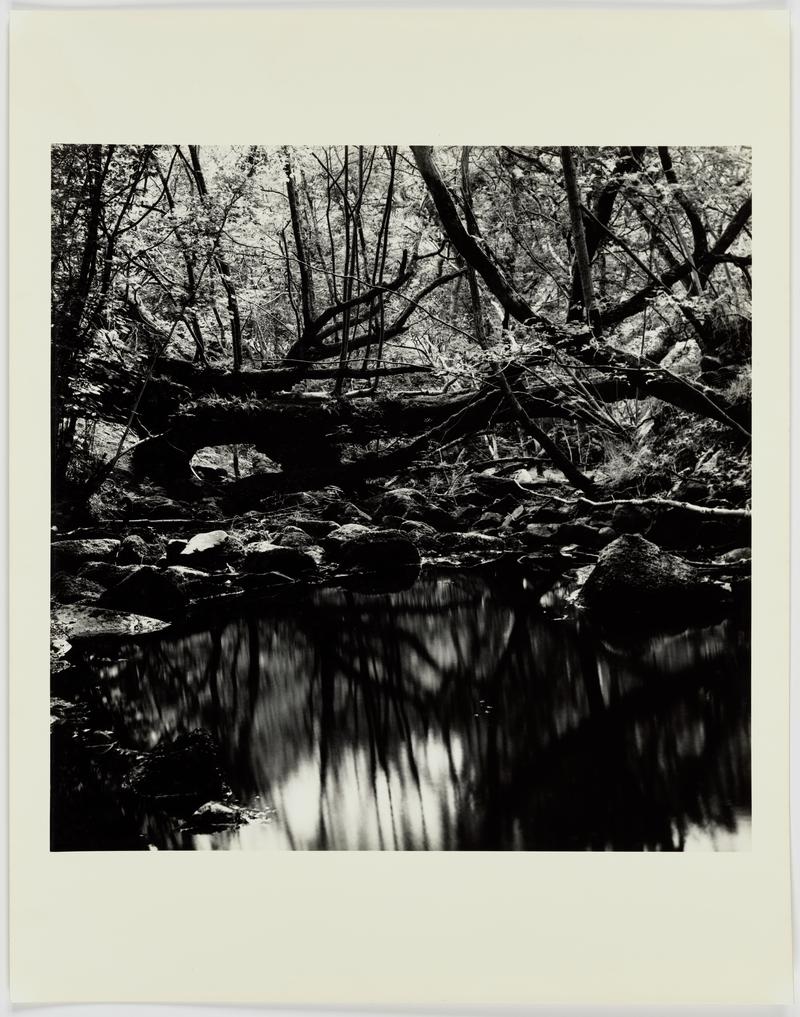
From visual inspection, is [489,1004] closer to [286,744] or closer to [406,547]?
[286,744]

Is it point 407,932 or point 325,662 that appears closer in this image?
point 407,932

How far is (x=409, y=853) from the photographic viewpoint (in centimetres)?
216

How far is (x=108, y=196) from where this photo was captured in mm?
2260

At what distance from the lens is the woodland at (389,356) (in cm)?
226

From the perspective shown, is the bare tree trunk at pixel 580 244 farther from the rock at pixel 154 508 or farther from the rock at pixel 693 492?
the rock at pixel 154 508

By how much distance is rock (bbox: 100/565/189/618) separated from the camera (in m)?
2.29

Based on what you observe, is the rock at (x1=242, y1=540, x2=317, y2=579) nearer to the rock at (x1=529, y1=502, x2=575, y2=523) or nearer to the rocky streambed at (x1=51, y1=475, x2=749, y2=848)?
the rocky streambed at (x1=51, y1=475, x2=749, y2=848)

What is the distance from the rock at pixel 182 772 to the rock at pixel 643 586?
1248 millimetres

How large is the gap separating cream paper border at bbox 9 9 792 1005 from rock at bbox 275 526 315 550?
0.72m

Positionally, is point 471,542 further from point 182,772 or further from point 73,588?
point 73,588

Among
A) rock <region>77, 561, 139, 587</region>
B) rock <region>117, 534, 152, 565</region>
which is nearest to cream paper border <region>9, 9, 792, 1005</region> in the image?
rock <region>77, 561, 139, 587</region>

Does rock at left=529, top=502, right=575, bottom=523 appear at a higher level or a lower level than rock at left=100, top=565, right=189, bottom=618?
higher
